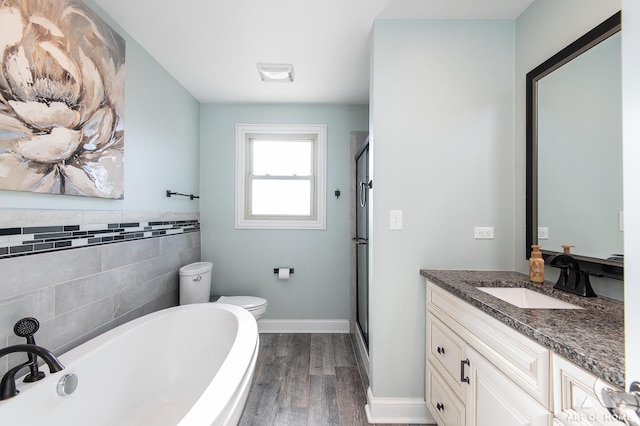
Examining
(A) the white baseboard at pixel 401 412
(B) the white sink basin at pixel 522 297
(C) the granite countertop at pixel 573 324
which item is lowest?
(A) the white baseboard at pixel 401 412

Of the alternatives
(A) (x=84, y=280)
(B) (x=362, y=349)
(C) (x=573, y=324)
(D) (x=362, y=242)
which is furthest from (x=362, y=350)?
(A) (x=84, y=280)

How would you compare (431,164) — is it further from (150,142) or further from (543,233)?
(150,142)

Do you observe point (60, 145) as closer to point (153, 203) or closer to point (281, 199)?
point (153, 203)

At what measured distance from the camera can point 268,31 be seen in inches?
71.2

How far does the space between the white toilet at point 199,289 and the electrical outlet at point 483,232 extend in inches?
71.7

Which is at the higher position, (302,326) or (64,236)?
(64,236)

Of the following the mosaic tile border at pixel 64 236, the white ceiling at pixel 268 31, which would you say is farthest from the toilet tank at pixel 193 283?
the white ceiling at pixel 268 31

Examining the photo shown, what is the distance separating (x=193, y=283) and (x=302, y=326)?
1.23 m

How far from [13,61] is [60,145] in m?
0.35

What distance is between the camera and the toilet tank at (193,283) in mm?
2314

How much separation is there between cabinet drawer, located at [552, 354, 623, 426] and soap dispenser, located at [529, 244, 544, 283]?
81cm

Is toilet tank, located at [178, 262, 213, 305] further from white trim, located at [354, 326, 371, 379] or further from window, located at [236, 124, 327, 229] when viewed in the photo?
white trim, located at [354, 326, 371, 379]

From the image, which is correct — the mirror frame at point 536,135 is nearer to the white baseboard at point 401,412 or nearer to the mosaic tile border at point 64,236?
the white baseboard at point 401,412

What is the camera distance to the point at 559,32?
4.65 feet
